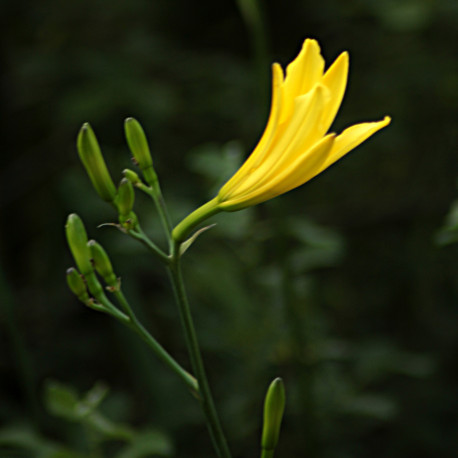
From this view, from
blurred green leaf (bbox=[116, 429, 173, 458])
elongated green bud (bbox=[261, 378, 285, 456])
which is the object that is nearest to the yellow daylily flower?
elongated green bud (bbox=[261, 378, 285, 456])

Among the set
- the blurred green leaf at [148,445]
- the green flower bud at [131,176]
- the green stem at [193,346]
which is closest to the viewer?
the green stem at [193,346]

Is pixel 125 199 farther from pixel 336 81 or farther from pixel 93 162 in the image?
pixel 336 81

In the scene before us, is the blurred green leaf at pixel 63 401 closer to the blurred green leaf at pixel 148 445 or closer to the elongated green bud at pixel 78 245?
the blurred green leaf at pixel 148 445

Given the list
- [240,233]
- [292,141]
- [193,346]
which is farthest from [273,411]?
[240,233]

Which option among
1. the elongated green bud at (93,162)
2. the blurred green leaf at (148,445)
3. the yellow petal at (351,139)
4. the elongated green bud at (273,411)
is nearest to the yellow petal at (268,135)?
the yellow petal at (351,139)

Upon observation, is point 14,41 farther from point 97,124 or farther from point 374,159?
point 374,159

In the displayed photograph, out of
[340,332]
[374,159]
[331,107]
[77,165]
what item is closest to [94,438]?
[331,107]
